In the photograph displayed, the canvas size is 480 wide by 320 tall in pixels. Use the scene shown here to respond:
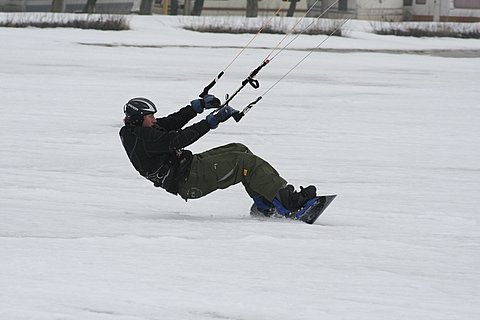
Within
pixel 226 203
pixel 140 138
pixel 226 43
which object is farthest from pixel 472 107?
pixel 226 43

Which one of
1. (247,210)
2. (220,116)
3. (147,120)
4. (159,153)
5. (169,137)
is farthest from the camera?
(247,210)

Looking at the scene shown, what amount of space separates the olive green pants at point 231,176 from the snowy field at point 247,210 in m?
0.31

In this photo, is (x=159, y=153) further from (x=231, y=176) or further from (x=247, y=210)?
(x=247, y=210)

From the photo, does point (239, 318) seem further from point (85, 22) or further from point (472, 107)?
point (85, 22)

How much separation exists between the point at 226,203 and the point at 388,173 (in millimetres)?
2845

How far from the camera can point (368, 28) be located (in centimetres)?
4109

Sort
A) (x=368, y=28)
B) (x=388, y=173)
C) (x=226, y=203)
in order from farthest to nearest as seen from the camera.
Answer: (x=368, y=28), (x=388, y=173), (x=226, y=203)

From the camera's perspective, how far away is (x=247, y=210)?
935 centimetres

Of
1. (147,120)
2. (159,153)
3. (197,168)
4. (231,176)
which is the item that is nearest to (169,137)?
(159,153)

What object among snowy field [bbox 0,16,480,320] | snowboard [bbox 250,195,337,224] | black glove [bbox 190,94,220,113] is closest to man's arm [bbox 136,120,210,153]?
black glove [bbox 190,94,220,113]

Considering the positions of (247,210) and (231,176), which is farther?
(247,210)

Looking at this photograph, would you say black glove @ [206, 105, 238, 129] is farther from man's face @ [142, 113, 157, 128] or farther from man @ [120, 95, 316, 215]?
man's face @ [142, 113, 157, 128]

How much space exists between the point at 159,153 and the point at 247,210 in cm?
140

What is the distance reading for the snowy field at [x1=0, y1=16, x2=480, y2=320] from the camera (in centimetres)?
589
